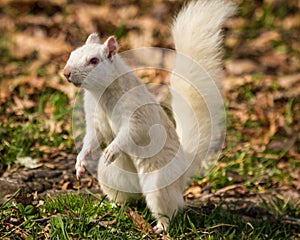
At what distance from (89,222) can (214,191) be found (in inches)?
58.3

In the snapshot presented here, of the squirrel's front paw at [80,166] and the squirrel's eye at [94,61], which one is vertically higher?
the squirrel's eye at [94,61]

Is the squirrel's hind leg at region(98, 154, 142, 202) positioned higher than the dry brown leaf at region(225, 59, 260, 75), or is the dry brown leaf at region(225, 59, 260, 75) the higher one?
the dry brown leaf at region(225, 59, 260, 75)

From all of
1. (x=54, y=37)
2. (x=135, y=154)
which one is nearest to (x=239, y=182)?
(x=135, y=154)

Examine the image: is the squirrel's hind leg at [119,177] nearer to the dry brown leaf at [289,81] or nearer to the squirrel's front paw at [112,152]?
the squirrel's front paw at [112,152]

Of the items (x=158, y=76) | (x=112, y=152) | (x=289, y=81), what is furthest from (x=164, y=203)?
(x=289, y=81)

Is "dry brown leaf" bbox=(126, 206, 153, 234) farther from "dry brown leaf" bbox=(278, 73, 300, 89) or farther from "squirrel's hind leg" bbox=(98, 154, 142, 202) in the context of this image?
"dry brown leaf" bbox=(278, 73, 300, 89)

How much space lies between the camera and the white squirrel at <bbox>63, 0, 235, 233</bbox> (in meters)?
3.34

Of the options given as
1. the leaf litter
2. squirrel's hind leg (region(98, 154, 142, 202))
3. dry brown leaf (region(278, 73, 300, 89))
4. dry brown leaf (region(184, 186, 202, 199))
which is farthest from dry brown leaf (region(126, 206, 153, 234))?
dry brown leaf (region(278, 73, 300, 89))

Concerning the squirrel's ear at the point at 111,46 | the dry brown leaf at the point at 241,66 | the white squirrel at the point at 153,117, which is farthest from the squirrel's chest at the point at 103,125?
the dry brown leaf at the point at 241,66

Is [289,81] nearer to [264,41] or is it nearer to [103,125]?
[264,41]

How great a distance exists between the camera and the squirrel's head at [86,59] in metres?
3.10

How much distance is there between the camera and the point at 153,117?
348 cm

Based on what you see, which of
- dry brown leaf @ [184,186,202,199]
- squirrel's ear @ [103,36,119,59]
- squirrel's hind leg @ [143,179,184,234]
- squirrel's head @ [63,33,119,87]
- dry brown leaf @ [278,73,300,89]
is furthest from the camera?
dry brown leaf @ [278,73,300,89]

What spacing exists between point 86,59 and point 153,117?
0.59m
